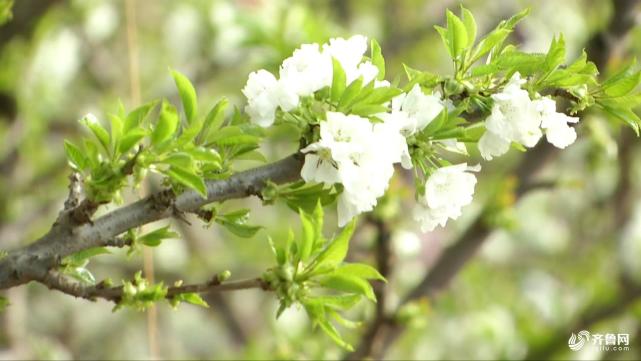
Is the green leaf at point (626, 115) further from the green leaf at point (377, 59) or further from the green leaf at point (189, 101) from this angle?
the green leaf at point (189, 101)

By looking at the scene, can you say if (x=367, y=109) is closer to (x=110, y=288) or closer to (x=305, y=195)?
(x=305, y=195)

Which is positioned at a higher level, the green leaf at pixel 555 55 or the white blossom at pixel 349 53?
the white blossom at pixel 349 53

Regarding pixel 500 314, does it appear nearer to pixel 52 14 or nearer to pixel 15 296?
pixel 15 296

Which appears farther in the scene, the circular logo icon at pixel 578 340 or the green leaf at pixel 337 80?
the circular logo icon at pixel 578 340

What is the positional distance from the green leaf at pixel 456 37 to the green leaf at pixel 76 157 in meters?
0.31

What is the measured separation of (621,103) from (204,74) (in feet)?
6.06

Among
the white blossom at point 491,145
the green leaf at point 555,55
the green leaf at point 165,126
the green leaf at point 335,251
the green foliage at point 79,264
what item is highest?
the green leaf at point 165,126

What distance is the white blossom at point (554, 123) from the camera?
0.70 metres

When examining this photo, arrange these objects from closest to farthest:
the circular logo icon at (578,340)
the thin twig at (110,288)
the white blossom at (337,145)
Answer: the white blossom at (337,145), the thin twig at (110,288), the circular logo icon at (578,340)

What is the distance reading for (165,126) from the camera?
685 millimetres

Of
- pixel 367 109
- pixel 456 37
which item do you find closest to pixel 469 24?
pixel 456 37

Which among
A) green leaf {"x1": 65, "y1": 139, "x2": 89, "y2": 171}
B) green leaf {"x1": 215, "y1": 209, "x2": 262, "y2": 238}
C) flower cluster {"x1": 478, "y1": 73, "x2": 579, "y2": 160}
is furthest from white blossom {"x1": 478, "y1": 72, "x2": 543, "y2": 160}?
green leaf {"x1": 65, "y1": 139, "x2": 89, "y2": 171}

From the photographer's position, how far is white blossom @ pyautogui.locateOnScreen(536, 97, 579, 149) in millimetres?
703

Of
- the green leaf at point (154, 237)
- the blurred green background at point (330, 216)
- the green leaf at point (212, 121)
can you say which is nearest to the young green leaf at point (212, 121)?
the green leaf at point (212, 121)
